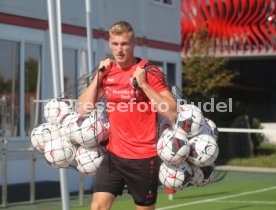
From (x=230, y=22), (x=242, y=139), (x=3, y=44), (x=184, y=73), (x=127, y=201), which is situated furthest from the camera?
(x=230, y=22)

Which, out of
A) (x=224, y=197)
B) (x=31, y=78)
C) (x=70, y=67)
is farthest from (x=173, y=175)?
(x=70, y=67)

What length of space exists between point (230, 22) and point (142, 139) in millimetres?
38347

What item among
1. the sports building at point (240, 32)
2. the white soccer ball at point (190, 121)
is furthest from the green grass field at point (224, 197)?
the sports building at point (240, 32)

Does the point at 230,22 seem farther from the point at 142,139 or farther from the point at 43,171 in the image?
the point at 142,139

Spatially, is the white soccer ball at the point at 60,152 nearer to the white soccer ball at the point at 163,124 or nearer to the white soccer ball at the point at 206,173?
the white soccer ball at the point at 163,124

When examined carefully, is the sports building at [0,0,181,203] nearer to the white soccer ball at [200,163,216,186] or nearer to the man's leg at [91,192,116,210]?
the white soccer ball at [200,163,216,186]

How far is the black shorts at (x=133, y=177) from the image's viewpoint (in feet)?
22.3

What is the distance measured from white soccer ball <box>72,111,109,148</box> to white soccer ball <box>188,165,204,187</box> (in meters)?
0.89

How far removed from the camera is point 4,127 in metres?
17.8

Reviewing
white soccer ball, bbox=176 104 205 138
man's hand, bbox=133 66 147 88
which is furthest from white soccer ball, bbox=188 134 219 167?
man's hand, bbox=133 66 147 88

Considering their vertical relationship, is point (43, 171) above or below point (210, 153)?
below

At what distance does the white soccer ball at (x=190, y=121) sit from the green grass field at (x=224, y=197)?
6.80 metres

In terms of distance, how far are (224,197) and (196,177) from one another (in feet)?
29.4

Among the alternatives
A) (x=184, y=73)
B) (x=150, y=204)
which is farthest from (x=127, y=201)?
(x=184, y=73)
